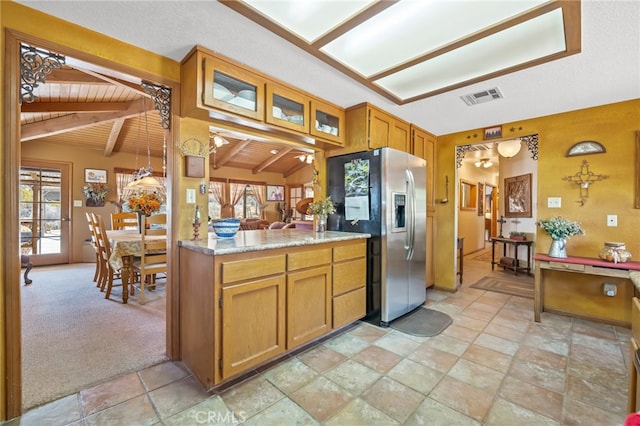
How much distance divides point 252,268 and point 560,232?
3237 millimetres

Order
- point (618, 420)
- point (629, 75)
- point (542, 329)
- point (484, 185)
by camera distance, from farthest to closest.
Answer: point (484, 185)
point (542, 329)
point (629, 75)
point (618, 420)

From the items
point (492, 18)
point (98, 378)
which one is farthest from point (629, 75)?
point (98, 378)

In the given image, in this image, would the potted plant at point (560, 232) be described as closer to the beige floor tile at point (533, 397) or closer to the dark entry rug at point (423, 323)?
the dark entry rug at point (423, 323)

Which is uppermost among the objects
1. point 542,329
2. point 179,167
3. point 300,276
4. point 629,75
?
point 629,75

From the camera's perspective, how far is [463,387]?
1.82m

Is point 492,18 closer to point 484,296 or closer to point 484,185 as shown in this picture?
point 484,296

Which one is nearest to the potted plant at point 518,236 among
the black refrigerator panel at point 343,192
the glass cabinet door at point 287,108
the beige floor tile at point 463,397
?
the black refrigerator panel at point 343,192

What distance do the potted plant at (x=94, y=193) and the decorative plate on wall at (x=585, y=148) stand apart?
28.1 feet

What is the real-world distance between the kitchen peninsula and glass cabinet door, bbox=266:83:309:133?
110 centimetres

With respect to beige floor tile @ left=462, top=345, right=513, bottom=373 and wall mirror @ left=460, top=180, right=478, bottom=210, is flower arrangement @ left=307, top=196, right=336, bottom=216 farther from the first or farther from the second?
wall mirror @ left=460, top=180, right=478, bottom=210

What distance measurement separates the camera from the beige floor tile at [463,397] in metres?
1.61

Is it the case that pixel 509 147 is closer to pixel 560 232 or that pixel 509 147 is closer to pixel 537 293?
pixel 560 232

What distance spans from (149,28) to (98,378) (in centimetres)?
241

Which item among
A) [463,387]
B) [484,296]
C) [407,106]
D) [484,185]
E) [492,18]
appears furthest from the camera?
[484,185]
